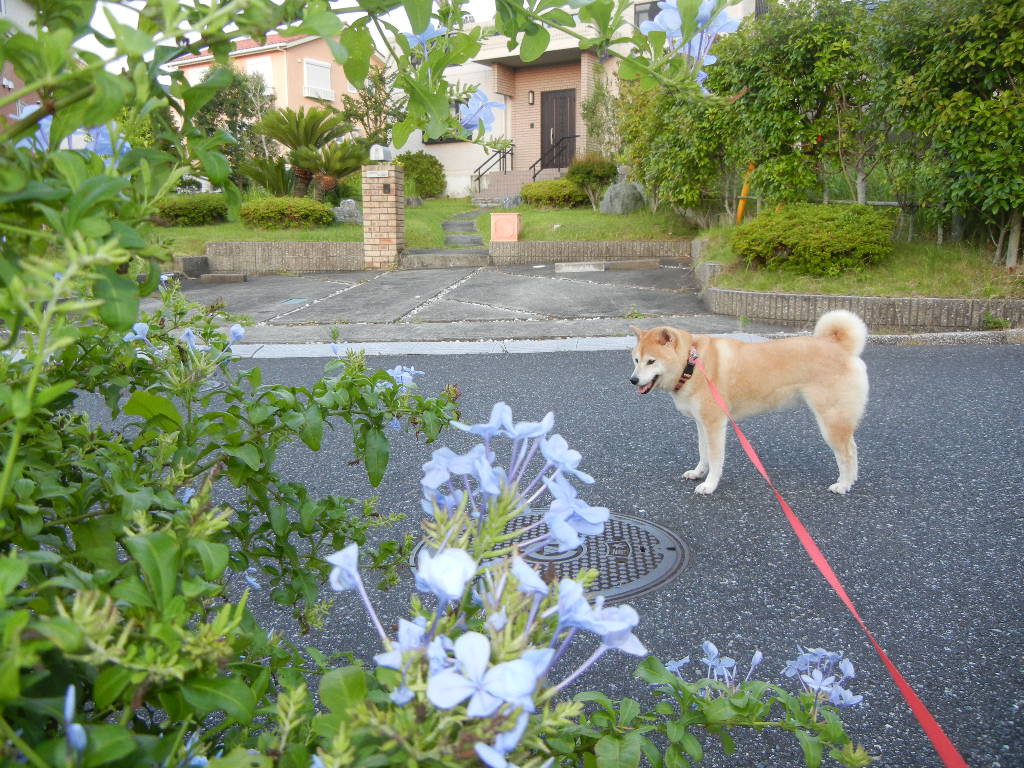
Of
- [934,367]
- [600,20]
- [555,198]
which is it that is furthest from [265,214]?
[600,20]

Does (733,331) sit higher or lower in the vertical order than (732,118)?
lower

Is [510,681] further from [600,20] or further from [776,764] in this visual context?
[776,764]

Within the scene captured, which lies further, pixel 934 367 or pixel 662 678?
pixel 934 367

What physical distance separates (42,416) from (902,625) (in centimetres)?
277

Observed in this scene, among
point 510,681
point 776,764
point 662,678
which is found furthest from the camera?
point 776,764

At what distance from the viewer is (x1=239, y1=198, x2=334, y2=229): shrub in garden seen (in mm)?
15664

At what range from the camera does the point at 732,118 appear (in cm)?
1060

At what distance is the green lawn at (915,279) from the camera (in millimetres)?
8109

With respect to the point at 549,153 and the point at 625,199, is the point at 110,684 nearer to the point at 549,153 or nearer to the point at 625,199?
the point at 625,199

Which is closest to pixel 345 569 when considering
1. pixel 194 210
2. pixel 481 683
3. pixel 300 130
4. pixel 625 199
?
pixel 481 683

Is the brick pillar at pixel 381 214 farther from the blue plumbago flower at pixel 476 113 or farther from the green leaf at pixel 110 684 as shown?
the green leaf at pixel 110 684

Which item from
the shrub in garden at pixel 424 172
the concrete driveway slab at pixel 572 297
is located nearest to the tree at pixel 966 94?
the concrete driveway slab at pixel 572 297

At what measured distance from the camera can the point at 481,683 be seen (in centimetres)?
63

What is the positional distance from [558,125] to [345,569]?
26.6m
